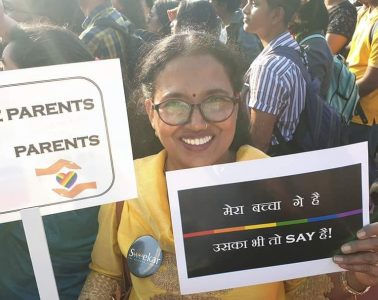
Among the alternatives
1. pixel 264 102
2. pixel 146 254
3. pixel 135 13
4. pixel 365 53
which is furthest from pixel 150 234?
pixel 365 53

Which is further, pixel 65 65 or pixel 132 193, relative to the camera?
pixel 132 193

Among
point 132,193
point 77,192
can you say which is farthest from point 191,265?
point 77,192

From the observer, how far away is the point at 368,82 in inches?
64.7

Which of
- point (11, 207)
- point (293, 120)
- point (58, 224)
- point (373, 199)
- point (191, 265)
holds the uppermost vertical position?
point (293, 120)

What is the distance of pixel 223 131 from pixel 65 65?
0.40 metres

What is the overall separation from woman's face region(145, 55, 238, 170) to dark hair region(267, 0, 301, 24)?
203 millimetres

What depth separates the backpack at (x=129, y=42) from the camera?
1.00 metres

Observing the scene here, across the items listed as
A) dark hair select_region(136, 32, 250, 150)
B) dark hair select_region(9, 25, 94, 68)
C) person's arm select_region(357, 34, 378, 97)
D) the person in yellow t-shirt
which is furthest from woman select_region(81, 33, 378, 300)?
person's arm select_region(357, 34, 378, 97)

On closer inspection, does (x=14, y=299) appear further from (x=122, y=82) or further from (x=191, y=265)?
(x=122, y=82)

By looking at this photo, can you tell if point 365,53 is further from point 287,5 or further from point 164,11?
point 164,11

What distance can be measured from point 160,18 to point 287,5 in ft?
1.03

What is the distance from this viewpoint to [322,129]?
1138 mm

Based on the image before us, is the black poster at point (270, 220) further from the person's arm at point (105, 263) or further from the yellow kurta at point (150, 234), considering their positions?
the person's arm at point (105, 263)

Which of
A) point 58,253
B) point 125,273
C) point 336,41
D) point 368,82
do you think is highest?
point 336,41
